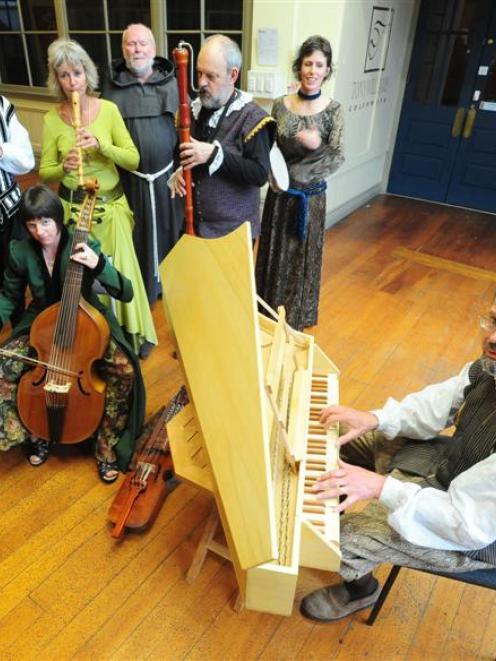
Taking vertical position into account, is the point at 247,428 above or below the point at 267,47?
below

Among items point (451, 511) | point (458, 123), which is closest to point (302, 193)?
point (451, 511)

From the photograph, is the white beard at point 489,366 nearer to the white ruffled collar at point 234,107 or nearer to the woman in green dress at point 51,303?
the woman in green dress at point 51,303

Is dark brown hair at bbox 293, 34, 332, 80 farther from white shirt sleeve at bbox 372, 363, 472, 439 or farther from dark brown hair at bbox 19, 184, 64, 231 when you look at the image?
white shirt sleeve at bbox 372, 363, 472, 439

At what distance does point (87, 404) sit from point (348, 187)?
372cm

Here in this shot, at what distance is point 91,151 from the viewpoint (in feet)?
7.16

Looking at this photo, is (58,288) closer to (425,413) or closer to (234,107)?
(234,107)

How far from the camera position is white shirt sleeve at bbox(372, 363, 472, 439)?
1394 mm

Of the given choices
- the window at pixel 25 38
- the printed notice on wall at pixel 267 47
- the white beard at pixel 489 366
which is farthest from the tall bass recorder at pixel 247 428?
the window at pixel 25 38

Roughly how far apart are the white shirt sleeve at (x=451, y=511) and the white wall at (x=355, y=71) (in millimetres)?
3276

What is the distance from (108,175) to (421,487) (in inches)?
74.3

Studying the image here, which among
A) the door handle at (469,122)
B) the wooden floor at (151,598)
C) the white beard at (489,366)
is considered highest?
the door handle at (469,122)

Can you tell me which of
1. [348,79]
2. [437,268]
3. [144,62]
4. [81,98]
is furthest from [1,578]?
[348,79]

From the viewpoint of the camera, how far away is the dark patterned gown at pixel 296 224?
238 centimetres

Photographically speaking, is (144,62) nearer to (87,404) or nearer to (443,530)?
(87,404)
